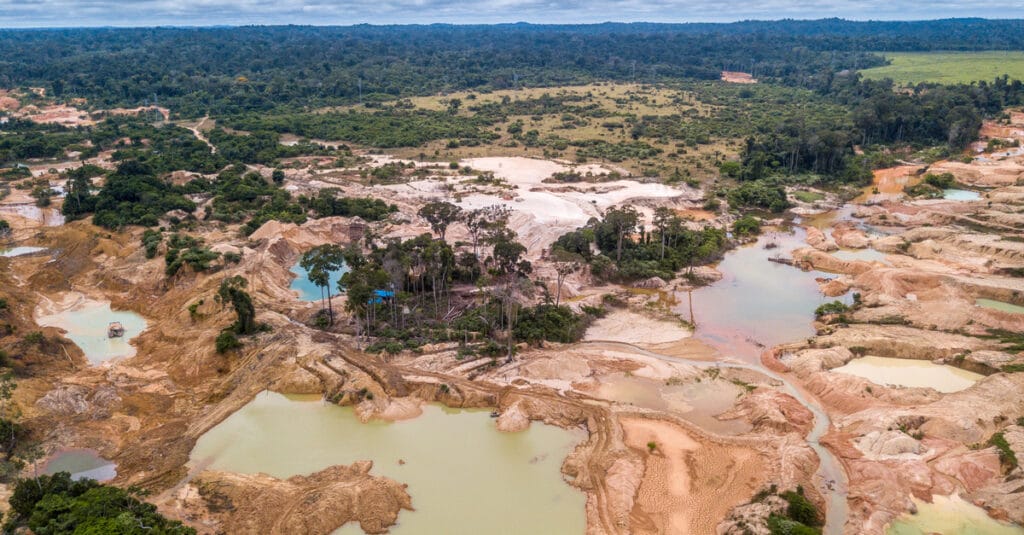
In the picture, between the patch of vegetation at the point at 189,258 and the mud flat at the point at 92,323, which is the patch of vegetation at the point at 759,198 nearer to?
the patch of vegetation at the point at 189,258

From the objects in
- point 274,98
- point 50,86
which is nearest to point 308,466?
point 274,98

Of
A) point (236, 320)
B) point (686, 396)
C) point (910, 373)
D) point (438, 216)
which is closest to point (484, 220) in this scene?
point (438, 216)

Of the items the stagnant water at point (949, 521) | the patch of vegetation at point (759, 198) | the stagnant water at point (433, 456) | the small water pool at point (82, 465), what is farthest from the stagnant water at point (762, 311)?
the small water pool at point (82, 465)

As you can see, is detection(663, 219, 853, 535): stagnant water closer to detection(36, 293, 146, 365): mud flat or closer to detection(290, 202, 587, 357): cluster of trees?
detection(290, 202, 587, 357): cluster of trees

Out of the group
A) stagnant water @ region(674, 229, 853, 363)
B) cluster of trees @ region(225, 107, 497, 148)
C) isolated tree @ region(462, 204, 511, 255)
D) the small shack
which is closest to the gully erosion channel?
stagnant water @ region(674, 229, 853, 363)

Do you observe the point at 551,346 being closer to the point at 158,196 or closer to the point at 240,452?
the point at 240,452

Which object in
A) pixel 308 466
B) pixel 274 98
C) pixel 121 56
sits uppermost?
pixel 121 56
